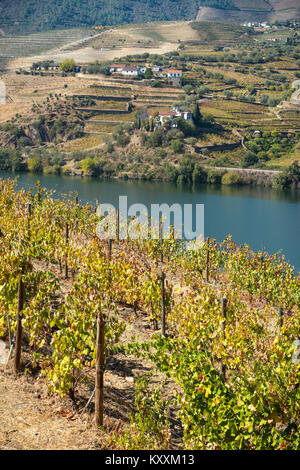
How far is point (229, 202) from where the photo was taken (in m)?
49.0

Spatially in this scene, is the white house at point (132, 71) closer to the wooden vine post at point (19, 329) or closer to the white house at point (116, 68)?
the white house at point (116, 68)

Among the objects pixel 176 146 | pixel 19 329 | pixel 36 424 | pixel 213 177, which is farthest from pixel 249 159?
pixel 36 424

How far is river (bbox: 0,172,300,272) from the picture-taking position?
113 ft

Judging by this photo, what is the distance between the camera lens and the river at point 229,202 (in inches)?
1358

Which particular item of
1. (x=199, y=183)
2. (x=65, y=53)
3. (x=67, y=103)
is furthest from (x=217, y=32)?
(x=199, y=183)

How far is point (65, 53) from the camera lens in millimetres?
145500

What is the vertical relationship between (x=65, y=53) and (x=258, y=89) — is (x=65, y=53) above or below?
above

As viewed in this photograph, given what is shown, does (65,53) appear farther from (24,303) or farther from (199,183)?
(24,303)

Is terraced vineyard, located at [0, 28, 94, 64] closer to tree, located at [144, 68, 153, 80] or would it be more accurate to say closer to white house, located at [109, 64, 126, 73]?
white house, located at [109, 64, 126, 73]

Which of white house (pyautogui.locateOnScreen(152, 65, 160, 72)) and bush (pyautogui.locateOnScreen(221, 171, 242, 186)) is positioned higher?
white house (pyautogui.locateOnScreen(152, 65, 160, 72))

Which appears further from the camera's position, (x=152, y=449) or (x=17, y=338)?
(x=17, y=338)

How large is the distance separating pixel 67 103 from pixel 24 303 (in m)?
79.0

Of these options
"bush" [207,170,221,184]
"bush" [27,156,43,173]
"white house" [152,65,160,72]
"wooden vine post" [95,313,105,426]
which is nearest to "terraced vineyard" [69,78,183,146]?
"bush" [27,156,43,173]

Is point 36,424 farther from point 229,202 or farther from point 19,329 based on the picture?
point 229,202
